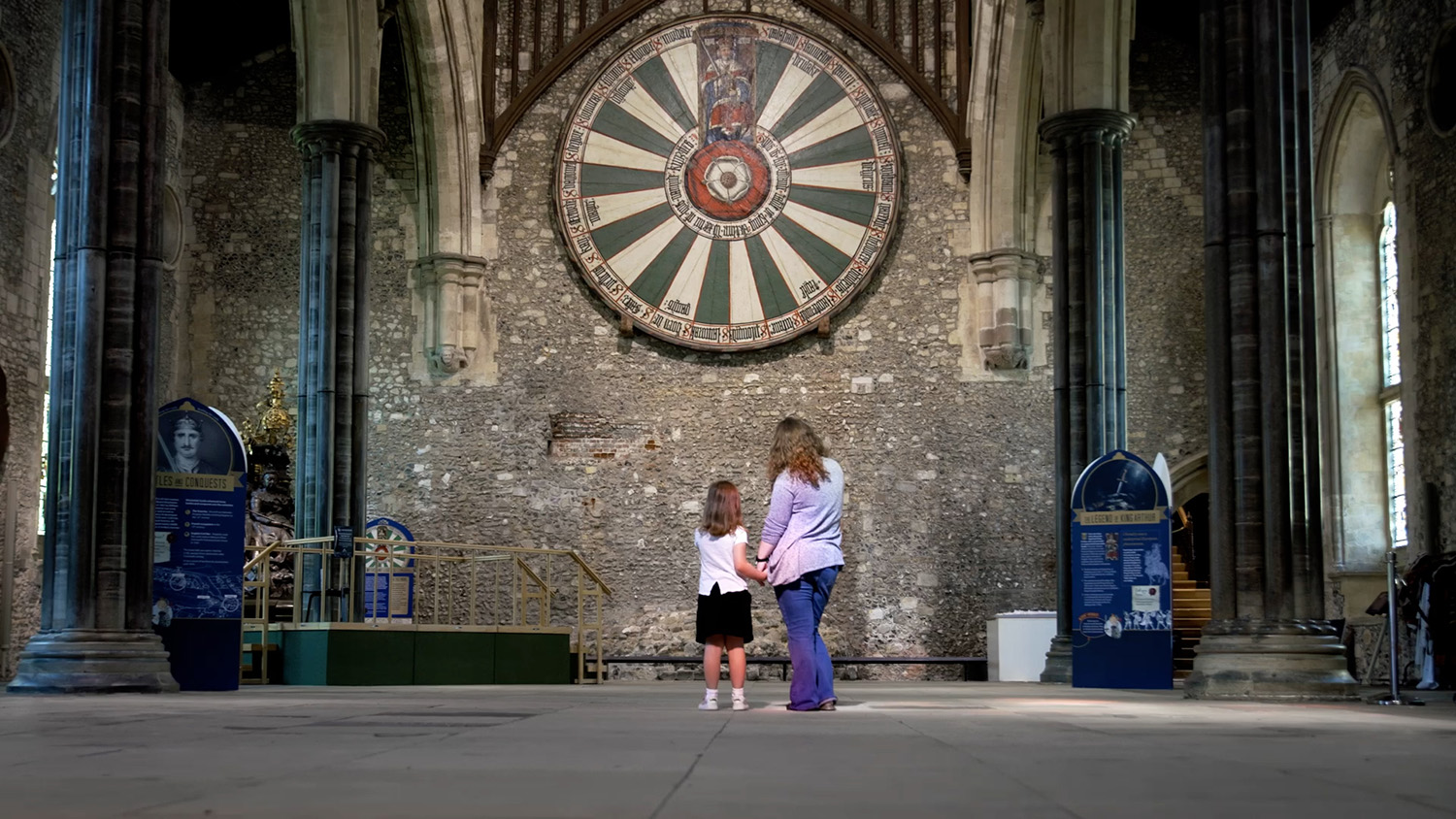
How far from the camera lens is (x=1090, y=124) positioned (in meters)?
13.1

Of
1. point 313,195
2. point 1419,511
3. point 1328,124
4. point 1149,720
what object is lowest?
point 1149,720

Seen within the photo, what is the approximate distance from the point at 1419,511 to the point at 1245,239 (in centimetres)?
646

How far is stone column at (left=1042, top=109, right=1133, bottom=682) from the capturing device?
42.1ft

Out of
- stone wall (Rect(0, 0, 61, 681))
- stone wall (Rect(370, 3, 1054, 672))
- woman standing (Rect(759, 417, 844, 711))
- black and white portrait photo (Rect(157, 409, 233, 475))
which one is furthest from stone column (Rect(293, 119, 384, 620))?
woman standing (Rect(759, 417, 844, 711))

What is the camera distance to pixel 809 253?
1691cm

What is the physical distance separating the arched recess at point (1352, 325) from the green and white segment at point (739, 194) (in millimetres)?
4136

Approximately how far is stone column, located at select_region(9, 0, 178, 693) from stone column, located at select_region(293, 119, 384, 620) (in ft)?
13.5

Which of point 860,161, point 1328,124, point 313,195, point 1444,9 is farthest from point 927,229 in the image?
point 313,195

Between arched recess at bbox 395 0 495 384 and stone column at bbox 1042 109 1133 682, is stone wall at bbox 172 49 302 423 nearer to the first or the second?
arched recess at bbox 395 0 495 384

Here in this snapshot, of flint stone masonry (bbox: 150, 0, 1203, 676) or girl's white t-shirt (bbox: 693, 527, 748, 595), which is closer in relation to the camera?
girl's white t-shirt (bbox: 693, 527, 748, 595)

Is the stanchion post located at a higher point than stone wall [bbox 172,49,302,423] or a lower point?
lower

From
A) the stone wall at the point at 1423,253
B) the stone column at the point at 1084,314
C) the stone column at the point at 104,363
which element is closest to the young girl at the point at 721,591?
the stone column at the point at 104,363

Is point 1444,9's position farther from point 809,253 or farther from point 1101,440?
point 809,253

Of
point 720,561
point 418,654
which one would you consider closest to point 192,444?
point 418,654
